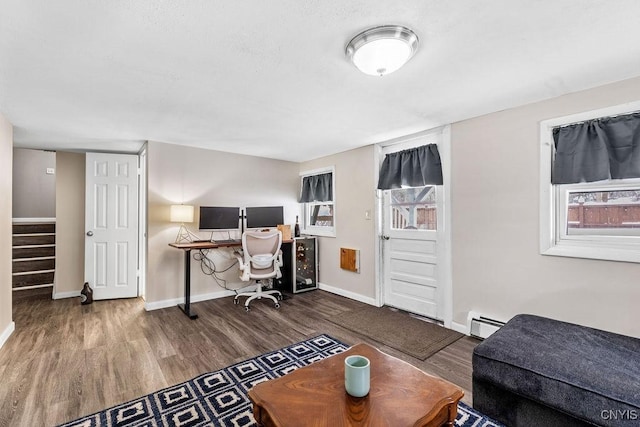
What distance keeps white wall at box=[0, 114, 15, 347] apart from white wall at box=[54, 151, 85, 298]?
144cm

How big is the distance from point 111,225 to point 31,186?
2.35m

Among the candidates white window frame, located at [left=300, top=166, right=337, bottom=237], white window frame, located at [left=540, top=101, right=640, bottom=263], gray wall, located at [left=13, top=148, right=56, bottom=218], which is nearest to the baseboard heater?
white window frame, located at [left=540, top=101, right=640, bottom=263]

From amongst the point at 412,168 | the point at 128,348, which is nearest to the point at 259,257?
the point at 128,348

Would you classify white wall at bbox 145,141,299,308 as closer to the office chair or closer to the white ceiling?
the office chair

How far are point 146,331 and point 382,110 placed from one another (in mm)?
3321

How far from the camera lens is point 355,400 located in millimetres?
1223

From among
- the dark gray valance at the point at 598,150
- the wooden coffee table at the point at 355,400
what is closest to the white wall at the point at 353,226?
the dark gray valance at the point at 598,150

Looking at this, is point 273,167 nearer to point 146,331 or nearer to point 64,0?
point 146,331

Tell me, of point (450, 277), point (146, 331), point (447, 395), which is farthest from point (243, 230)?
point (447, 395)

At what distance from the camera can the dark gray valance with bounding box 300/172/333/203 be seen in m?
4.75

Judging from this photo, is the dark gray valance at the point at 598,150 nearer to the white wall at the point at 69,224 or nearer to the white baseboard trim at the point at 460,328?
the white baseboard trim at the point at 460,328

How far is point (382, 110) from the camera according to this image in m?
2.72

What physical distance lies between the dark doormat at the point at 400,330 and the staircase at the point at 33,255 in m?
4.55

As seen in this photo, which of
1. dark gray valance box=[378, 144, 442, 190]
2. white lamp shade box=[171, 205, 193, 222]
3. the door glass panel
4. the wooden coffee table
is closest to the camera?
the wooden coffee table
